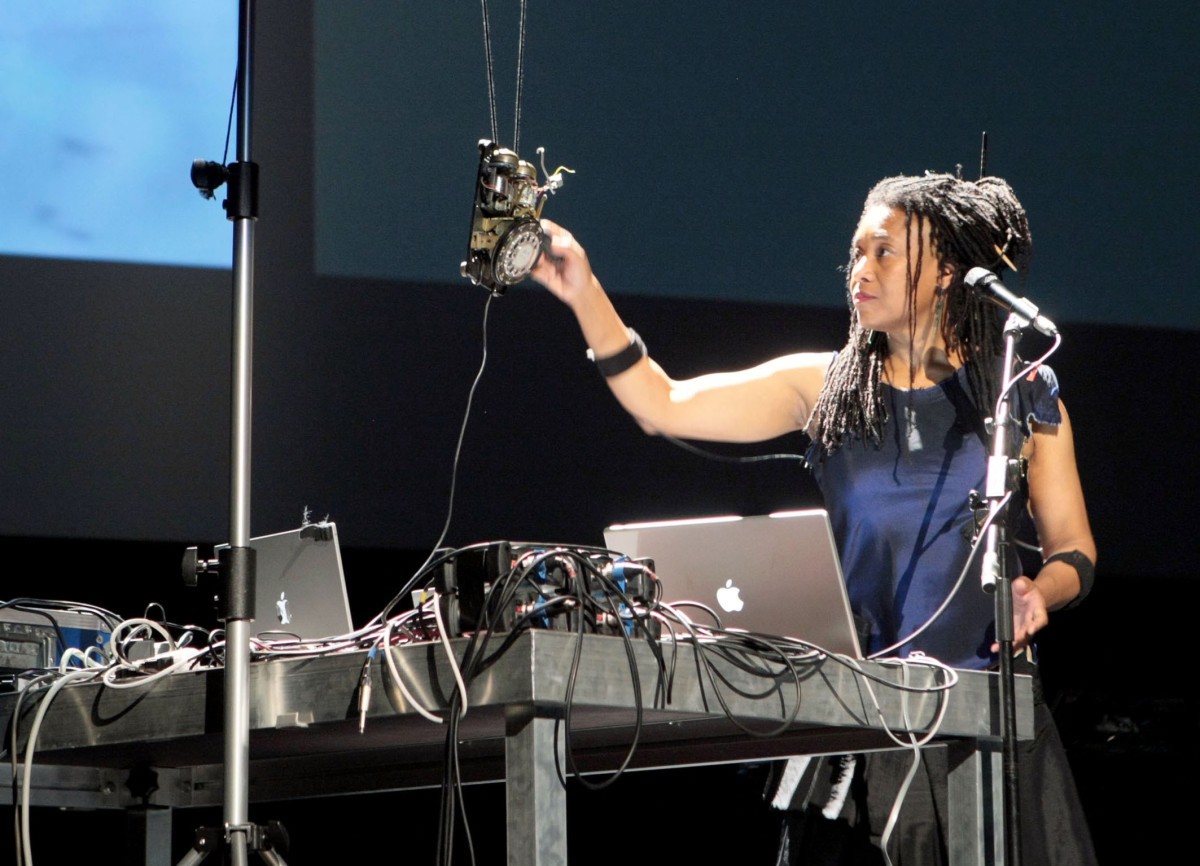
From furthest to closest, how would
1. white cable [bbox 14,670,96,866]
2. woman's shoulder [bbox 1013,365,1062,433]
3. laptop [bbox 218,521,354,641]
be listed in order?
woman's shoulder [bbox 1013,365,1062,433]
laptop [bbox 218,521,354,641]
white cable [bbox 14,670,96,866]

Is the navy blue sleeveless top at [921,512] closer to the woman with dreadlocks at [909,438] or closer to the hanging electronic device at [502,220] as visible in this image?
the woman with dreadlocks at [909,438]

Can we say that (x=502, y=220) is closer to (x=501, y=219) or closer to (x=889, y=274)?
(x=501, y=219)

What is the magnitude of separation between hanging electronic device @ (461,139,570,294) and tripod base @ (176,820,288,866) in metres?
0.66

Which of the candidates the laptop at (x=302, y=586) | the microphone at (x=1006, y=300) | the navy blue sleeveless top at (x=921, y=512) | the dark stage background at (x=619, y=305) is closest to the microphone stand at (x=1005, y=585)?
the microphone at (x=1006, y=300)

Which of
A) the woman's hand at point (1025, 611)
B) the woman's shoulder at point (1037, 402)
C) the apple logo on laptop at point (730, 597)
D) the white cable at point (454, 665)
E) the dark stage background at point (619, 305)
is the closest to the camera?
the white cable at point (454, 665)

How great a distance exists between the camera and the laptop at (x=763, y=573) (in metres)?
1.58

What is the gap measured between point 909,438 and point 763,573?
2.16 feet

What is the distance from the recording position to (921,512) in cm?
211

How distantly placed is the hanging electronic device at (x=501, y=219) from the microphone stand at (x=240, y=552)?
Answer: 1.02 feet

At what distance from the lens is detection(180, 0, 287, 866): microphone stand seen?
1.37 metres

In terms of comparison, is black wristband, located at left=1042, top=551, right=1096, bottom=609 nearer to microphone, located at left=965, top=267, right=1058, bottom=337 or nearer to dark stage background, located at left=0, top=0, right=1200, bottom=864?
microphone, located at left=965, top=267, right=1058, bottom=337

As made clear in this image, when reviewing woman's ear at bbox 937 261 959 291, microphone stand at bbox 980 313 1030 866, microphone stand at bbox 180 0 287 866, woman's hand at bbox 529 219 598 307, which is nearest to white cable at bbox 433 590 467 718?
microphone stand at bbox 180 0 287 866

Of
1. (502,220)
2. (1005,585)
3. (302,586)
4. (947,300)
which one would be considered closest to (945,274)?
(947,300)

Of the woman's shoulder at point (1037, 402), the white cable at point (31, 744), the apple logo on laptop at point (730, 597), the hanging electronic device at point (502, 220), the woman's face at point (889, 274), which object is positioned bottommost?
the white cable at point (31, 744)
